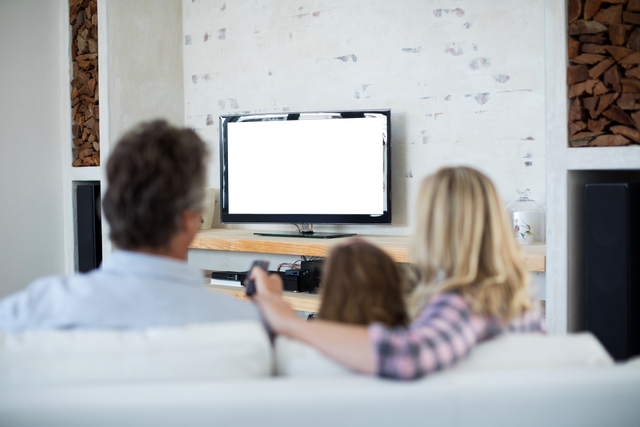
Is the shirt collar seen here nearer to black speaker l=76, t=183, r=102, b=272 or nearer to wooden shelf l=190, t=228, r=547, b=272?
wooden shelf l=190, t=228, r=547, b=272

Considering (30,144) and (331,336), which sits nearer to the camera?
(331,336)

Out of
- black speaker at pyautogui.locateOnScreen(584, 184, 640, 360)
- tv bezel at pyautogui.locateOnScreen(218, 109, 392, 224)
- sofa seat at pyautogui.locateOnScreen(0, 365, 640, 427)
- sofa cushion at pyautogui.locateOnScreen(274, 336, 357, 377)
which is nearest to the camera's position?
sofa seat at pyautogui.locateOnScreen(0, 365, 640, 427)

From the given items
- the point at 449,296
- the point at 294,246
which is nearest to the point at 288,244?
the point at 294,246

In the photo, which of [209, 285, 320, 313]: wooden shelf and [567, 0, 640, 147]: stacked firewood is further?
[209, 285, 320, 313]: wooden shelf

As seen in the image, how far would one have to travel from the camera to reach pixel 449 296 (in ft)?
3.20

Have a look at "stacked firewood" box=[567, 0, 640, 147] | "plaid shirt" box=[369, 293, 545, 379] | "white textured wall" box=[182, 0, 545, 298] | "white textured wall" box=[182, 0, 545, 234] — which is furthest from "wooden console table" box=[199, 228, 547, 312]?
"plaid shirt" box=[369, 293, 545, 379]

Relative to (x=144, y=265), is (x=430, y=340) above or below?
below

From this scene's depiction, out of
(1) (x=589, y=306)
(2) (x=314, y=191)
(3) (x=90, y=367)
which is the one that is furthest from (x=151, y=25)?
(3) (x=90, y=367)

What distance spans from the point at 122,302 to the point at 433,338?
519 mm

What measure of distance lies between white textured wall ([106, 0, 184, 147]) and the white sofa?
118 inches

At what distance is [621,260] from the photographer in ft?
6.61

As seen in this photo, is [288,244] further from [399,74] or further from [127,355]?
[127,355]

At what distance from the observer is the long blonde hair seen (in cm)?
102

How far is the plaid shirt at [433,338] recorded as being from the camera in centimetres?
86
